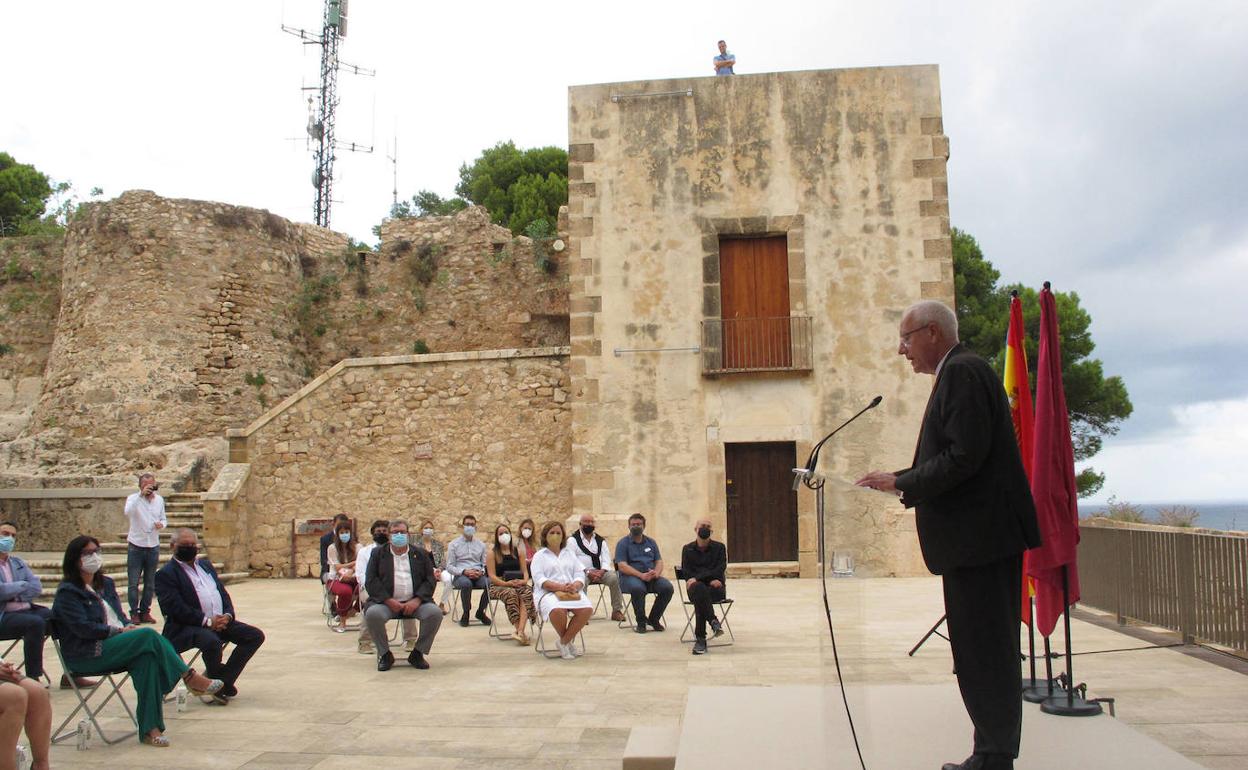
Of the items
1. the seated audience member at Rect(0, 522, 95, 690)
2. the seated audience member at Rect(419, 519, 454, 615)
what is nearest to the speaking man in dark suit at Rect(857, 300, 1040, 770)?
the seated audience member at Rect(419, 519, 454, 615)

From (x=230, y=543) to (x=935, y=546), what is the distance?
46.0ft

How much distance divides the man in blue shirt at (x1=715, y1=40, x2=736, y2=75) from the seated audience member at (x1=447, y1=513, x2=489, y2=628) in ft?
27.9

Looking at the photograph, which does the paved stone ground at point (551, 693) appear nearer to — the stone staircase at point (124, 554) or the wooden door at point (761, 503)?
the wooden door at point (761, 503)

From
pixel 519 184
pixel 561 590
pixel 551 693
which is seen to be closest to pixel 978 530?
pixel 551 693

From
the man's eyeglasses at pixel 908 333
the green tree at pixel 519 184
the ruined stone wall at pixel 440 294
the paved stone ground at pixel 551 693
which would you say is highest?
the green tree at pixel 519 184

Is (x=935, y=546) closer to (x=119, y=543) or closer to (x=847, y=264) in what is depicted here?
(x=847, y=264)

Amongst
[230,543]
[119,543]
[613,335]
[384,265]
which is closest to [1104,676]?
[613,335]

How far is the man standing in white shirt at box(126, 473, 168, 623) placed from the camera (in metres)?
10.5

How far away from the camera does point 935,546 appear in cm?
339

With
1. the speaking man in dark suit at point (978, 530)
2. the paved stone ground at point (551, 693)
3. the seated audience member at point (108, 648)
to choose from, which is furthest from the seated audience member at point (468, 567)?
the speaking man in dark suit at point (978, 530)

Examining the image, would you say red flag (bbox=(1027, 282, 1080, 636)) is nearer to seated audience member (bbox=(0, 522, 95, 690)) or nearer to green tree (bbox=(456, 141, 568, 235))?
seated audience member (bbox=(0, 522, 95, 690))

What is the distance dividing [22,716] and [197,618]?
2079mm

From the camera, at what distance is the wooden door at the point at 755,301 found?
1428cm

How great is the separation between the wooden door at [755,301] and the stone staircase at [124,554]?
8.00 meters
